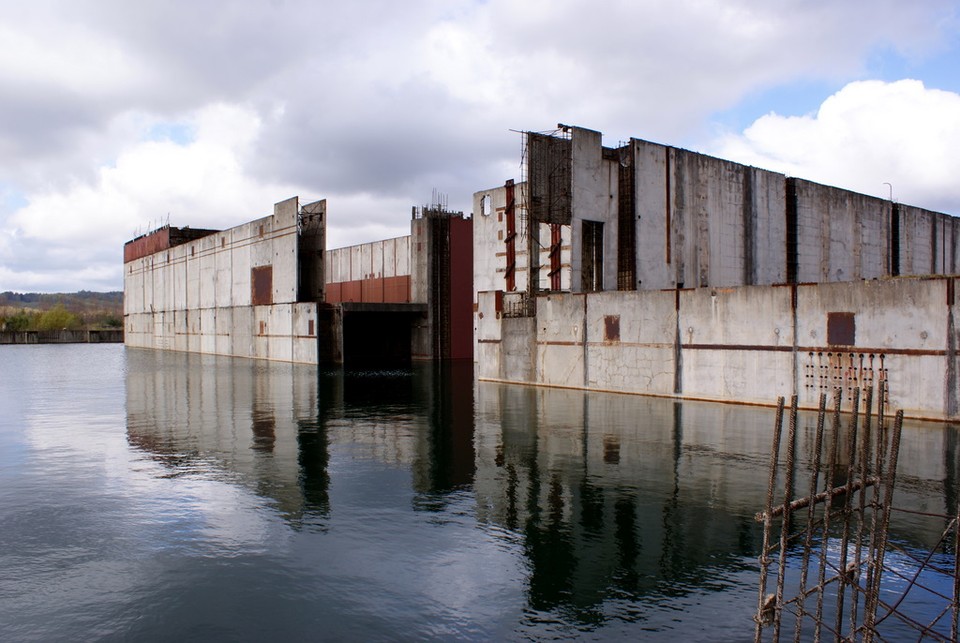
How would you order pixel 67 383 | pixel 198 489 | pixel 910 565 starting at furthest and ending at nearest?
pixel 67 383, pixel 198 489, pixel 910 565

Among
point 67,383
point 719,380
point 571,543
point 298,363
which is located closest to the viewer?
point 571,543

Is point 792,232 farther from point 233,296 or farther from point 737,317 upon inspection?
point 233,296

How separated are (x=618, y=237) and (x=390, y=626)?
2772 centimetres

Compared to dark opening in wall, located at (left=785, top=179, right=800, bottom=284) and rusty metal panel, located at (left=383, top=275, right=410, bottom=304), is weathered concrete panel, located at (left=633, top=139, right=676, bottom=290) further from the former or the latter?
rusty metal panel, located at (left=383, top=275, right=410, bottom=304)

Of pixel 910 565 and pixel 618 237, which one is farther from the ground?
pixel 618 237

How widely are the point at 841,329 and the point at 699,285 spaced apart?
14.9 meters

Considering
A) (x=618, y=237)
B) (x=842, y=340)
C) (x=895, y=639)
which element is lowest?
(x=895, y=639)

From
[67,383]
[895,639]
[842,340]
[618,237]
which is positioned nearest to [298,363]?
[67,383]

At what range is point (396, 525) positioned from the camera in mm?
11023

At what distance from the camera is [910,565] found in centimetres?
942

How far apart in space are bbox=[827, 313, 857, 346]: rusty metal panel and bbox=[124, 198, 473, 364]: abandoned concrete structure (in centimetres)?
3257

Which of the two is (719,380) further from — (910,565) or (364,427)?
(910,565)

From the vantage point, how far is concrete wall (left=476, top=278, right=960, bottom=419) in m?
19.9

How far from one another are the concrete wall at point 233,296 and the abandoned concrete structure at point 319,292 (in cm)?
9
